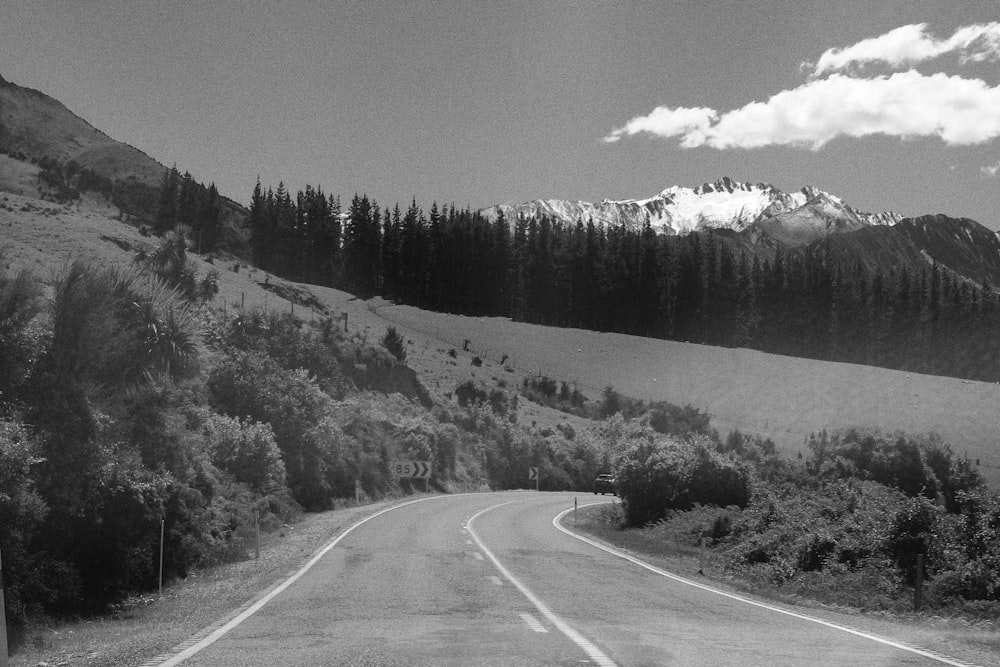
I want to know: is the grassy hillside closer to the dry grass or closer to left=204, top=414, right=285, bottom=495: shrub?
left=204, top=414, right=285, bottom=495: shrub

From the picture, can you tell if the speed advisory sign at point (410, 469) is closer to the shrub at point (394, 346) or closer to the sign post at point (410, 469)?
the sign post at point (410, 469)

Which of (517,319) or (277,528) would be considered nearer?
(277,528)

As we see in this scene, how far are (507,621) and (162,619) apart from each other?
6.23 meters

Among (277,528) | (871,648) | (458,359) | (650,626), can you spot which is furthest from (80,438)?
(458,359)

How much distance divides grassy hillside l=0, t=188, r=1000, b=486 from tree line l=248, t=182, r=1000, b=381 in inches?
323

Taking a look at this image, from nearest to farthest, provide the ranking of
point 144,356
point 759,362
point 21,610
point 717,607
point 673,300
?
point 717,607
point 21,610
point 144,356
point 759,362
point 673,300

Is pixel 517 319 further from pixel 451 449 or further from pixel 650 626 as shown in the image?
pixel 650 626

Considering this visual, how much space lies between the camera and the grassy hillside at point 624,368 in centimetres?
6103

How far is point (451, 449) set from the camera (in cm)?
5719

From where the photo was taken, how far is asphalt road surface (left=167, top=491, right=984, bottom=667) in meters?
9.24

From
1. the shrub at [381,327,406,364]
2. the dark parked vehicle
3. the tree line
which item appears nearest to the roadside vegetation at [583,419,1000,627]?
the dark parked vehicle

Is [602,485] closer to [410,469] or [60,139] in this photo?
[410,469]

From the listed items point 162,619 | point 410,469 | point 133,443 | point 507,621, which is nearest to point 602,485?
point 410,469

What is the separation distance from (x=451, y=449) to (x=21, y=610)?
4160cm
